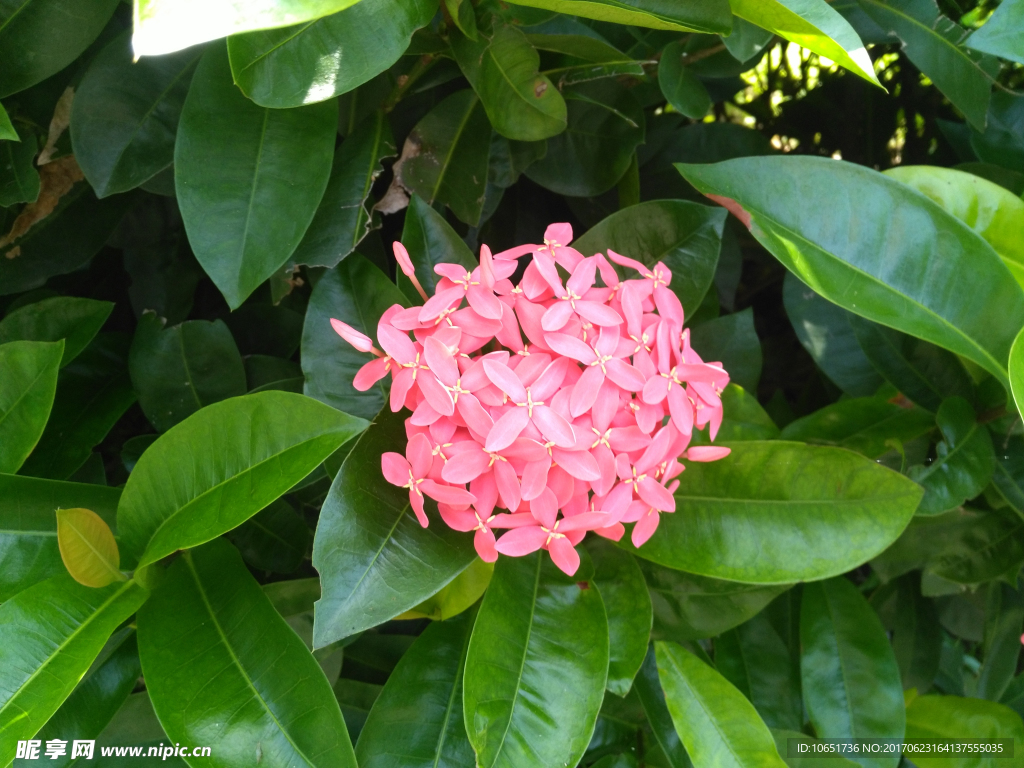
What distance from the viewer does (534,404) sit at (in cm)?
59

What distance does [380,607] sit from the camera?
0.58m

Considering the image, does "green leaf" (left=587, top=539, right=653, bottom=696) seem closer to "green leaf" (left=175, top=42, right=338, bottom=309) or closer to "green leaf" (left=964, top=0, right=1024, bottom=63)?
"green leaf" (left=175, top=42, right=338, bottom=309)

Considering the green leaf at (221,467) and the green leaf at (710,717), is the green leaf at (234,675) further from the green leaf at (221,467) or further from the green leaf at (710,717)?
the green leaf at (710,717)

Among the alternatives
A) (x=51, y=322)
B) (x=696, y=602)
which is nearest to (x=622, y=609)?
(x=696, y=602)

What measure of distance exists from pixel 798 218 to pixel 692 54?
32 centimetres

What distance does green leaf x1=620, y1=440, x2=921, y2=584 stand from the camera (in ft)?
2.34

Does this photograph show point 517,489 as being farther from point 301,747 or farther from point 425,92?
point 425,92

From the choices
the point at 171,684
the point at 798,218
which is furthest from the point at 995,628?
the point at 171,684

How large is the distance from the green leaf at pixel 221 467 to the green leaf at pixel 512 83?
0.37 metres

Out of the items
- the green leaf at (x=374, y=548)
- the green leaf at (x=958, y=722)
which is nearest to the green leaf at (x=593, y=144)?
the green leaf at (x=374, y=548)

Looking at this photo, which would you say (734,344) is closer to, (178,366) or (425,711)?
(425,711)

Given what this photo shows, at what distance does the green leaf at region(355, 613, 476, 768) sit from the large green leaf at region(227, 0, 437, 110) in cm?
57

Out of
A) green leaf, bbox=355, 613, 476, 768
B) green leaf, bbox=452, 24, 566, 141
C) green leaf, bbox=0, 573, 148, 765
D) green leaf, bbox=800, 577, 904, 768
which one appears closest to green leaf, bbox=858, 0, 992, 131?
green leaf, bbox=452, 24, 566, 141

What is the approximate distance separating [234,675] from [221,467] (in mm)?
198
